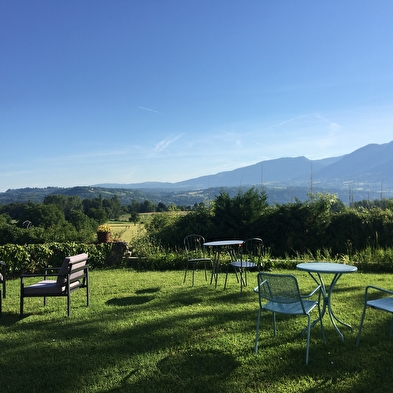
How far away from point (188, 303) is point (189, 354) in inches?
67.9

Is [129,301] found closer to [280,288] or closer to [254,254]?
[280,288]

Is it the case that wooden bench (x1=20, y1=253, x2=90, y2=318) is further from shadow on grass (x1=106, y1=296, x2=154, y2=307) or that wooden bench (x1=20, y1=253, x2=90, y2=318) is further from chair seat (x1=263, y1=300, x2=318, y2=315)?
chair seat (x1=263, y1=300, x2=318, y2=315)

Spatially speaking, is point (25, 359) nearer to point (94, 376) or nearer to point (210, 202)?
point (94, 376)

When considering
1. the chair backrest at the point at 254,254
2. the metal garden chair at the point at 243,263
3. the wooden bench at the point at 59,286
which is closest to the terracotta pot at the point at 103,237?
the metal garden chair at the point at 243,263

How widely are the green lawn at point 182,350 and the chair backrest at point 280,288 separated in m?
0.56

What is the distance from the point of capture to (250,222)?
11.1 m

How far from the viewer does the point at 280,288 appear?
297cm

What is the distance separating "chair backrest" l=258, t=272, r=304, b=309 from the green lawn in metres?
0.56

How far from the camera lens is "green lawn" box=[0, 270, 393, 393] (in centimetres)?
267

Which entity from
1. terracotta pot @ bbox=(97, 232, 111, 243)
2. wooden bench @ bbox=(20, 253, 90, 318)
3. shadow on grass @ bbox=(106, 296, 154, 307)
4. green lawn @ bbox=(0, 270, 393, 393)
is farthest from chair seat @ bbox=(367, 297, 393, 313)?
terracotta pot @ bbox=(97, 232, 111, 243)

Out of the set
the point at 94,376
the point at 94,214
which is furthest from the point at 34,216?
the point at 94,376

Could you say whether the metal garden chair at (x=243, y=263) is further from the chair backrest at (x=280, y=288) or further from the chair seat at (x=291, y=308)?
the chair backrest at (x=280, y=288)

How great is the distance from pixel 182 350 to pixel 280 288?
119cm

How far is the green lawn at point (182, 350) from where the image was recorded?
8.75ft
